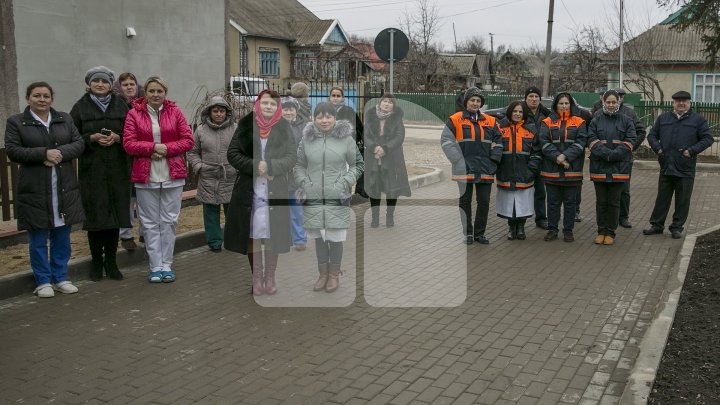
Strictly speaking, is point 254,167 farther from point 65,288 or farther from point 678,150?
point 678,150

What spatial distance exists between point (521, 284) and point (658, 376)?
2.64 meters

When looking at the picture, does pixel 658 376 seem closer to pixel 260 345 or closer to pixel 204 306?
pixel 260 345

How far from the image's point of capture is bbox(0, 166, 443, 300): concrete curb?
6.98 meters

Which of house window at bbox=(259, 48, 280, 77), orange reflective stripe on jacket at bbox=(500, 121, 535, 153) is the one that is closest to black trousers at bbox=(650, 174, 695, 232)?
orange reflective stripe on jacket at bbox=(500, 121, 535, 153)

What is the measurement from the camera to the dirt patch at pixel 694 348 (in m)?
4.76

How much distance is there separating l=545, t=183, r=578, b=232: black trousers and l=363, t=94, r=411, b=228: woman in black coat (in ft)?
6.74

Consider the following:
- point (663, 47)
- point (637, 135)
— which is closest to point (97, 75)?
point (637, 135)

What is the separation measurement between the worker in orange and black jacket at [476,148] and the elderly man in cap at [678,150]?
2281 millimetres

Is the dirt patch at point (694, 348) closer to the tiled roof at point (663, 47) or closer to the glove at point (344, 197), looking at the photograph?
the glove at point (344, 197)

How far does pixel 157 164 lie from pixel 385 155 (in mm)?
3798

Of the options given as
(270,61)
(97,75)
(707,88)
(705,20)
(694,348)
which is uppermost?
(270,61)

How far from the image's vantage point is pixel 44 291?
696 centimetres

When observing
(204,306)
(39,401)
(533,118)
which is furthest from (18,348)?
(533,118)

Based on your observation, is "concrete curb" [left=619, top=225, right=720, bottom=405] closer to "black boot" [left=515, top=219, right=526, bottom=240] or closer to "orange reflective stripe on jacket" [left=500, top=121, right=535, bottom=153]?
"black boot" [left=515, top=219, right=526, bottom=240]
